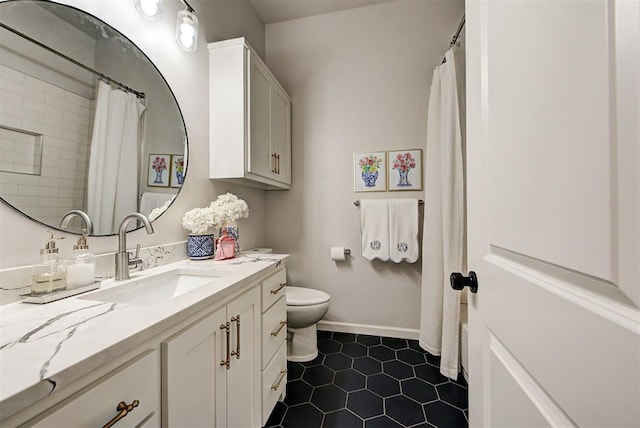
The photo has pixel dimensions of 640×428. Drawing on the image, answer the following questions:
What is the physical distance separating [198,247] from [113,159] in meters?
0.56

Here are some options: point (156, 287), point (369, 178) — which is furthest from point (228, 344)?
point (369, 178)

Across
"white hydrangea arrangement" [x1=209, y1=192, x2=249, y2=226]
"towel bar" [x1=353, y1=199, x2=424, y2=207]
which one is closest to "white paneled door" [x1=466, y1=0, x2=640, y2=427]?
"white hydrangea arrangement" [x1=209, y1=192, x2=249, y2=226]

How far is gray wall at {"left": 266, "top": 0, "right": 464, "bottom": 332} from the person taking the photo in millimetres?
2193

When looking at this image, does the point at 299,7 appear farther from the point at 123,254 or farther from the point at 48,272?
the point at 48,272

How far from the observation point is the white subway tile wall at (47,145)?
2.58 ft

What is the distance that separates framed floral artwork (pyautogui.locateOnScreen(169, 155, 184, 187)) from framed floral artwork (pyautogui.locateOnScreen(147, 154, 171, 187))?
0.08ft

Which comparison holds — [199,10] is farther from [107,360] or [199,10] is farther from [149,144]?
[107,360]

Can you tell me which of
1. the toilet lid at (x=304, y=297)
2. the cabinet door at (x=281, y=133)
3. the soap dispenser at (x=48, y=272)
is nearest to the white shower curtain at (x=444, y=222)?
the toilet lid at (x=304, y=297)

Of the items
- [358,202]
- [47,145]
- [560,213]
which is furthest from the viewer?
[358,202]

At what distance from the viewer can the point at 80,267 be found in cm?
85

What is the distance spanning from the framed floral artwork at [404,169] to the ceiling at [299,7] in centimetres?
130

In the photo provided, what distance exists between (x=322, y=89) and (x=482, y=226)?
2.08 meters

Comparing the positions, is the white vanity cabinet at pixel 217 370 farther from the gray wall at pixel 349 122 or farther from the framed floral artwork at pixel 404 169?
the framed floral artwork at pixel 404 169

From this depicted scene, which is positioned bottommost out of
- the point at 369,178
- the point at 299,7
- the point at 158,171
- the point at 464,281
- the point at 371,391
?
the point at 371,391
